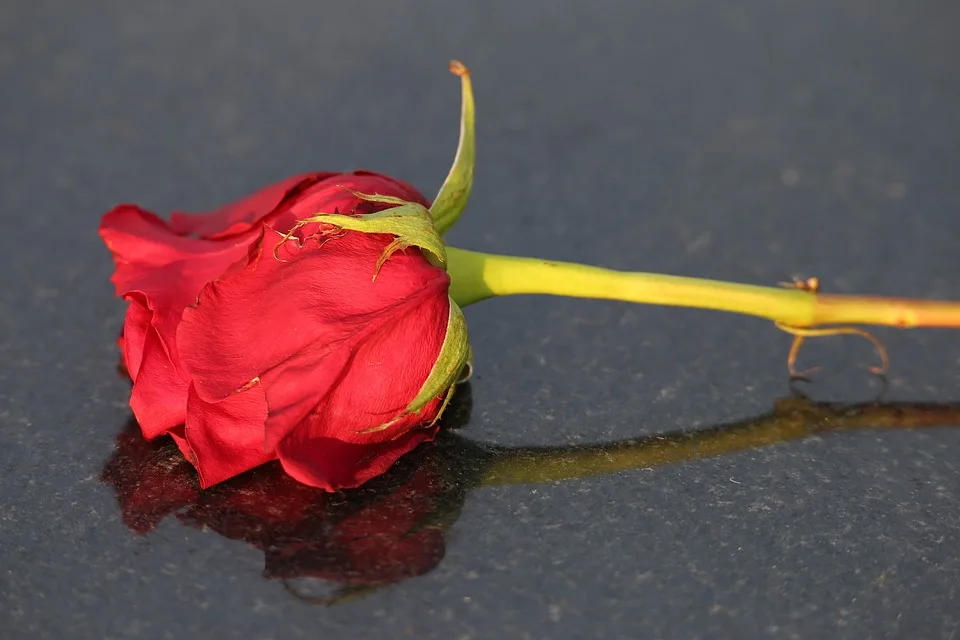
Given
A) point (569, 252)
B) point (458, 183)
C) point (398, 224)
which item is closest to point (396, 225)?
point (398, 224)

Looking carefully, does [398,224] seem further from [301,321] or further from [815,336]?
[815,336]

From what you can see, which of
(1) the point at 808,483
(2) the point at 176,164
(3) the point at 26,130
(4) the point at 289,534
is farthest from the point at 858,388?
(3) the point at 26,130

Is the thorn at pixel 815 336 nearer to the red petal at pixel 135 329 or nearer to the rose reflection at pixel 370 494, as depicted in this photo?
the rose reflection at pixel 370 494

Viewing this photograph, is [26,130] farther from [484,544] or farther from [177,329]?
[484,544]

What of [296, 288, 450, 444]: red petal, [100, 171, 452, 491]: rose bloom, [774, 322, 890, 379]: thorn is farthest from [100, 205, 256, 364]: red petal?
[774, 322, 890, 379]: thorn

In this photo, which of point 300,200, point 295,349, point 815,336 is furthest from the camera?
point 815,336

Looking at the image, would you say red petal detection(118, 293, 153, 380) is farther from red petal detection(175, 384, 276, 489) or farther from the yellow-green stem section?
the yellow-green stem section
